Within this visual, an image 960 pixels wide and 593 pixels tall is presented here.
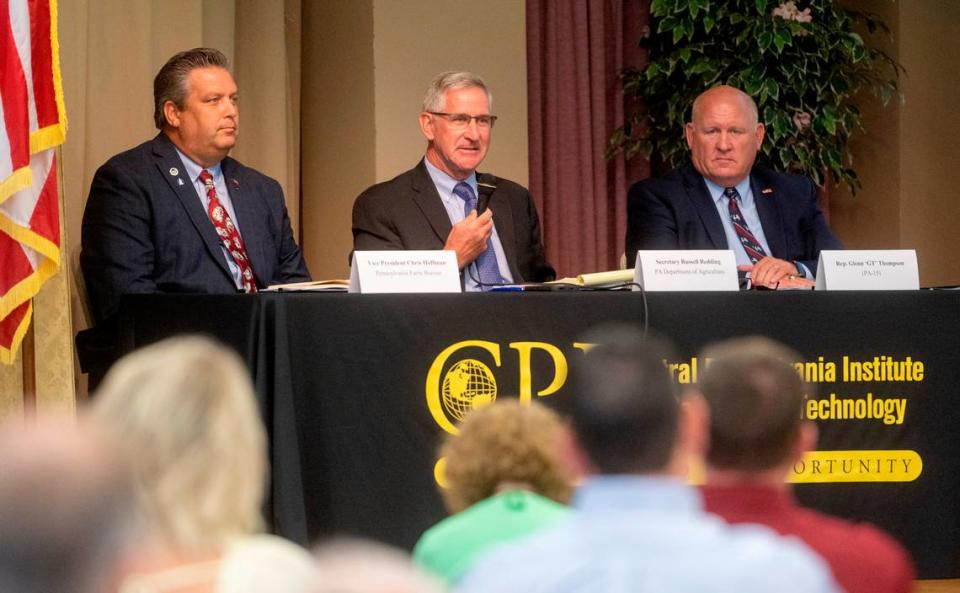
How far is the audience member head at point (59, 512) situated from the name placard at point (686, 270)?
254 cm

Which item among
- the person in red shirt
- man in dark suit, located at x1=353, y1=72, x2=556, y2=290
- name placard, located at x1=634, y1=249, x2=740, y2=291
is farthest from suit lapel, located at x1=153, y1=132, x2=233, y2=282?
the person in red shirt

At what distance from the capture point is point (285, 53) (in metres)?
5.87

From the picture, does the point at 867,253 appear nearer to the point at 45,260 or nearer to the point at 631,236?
the point at 631,236

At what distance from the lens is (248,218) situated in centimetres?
420

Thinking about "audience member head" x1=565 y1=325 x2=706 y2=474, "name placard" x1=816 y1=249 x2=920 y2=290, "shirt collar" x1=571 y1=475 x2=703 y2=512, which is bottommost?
"shirt collar" x1=571 y1=475 x2=703 y2=512

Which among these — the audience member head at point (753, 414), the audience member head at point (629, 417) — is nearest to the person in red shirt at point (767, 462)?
the audience member head at point (753, 414)

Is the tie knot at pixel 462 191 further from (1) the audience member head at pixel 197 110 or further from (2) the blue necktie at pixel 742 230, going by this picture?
(2) the blue necktie at pixel 742 230

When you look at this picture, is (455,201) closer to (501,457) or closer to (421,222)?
(421,222)

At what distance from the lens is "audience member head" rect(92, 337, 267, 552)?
1.25 meters

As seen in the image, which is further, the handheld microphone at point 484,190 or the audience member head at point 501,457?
the handheld microphone at point 484,190

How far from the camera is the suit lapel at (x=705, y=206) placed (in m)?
4.46

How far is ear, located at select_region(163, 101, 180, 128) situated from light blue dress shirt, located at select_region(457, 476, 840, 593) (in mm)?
3110

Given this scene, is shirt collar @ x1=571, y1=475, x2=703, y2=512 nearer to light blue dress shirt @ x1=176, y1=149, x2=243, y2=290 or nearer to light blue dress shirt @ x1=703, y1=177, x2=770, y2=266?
light blue dress shirt @ x1=176, y1=149, x2=243, y2=290

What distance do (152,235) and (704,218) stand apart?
69.3 inches
